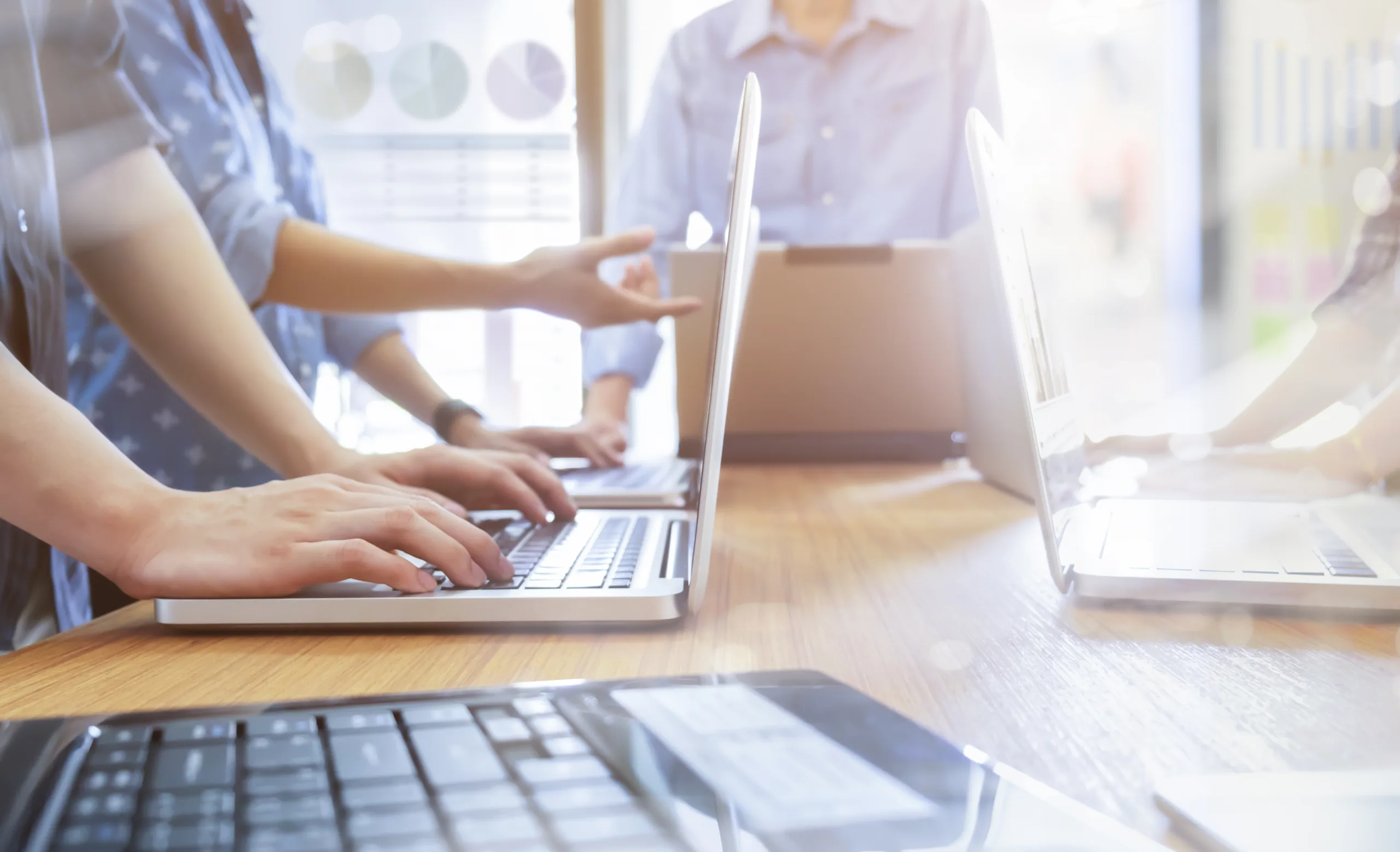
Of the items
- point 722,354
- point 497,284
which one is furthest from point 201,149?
point 722,354

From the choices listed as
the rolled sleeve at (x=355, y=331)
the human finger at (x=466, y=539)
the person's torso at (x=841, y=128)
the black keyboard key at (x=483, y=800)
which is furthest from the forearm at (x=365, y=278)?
the person's torso at (x=841, y=128)

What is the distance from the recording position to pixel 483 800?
10.1 inches

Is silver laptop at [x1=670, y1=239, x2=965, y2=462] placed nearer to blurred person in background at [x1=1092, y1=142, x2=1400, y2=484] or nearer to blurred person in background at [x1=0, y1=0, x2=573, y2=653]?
blurred person in background at [x1=1092, y1=142, x2=1400, y2=484]

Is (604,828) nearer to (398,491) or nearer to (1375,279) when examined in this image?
(398,491)

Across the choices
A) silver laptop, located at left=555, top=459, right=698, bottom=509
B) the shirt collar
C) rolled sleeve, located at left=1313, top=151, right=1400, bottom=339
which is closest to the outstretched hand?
silver laptop, located at left=555, top=459, right=698, bottom=509

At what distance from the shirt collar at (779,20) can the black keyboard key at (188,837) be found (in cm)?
218

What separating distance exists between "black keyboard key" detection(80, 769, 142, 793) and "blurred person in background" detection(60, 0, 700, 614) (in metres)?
0.76

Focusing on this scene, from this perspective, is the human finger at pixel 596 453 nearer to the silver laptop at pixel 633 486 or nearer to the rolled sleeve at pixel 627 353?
the silver laptop at pixel 633 486

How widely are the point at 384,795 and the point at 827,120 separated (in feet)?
7.14

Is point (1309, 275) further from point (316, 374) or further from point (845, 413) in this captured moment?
point (316, 374)

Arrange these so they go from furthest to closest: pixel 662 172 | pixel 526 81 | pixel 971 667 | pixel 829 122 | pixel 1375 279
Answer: pixel 526 81 → pixel 829 122 → pixel 662 172 → pixel 1375 279 → pixel 971 667

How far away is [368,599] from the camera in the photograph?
505 millimetres

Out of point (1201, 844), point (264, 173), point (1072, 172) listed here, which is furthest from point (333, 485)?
point (1072, 172)

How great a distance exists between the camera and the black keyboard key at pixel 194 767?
27cm
